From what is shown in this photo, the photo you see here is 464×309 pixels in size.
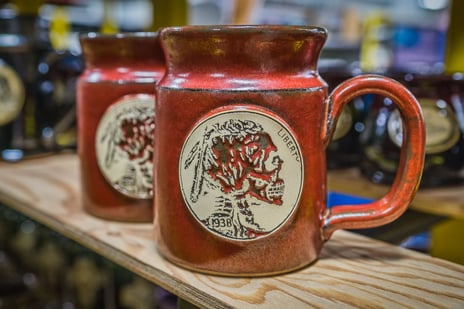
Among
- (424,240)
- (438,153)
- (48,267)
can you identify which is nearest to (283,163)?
(438,153)

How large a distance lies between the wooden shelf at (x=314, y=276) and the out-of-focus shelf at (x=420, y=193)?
0.18m

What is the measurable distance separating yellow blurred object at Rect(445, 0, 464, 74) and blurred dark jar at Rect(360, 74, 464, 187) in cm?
14

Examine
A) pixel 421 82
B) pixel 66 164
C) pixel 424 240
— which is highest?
pixel 421 82

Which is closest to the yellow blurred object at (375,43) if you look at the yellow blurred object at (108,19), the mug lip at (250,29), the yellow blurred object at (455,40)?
the yellow blurred object at (108,19)

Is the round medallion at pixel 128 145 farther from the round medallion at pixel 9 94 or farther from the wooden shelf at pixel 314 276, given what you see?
the round medallion at pixel 9 94

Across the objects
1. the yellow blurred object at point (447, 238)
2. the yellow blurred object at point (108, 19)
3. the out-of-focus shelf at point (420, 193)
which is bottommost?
the yellow blurred object at point (447, 238)

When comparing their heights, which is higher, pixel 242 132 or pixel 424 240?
pixel 242 132

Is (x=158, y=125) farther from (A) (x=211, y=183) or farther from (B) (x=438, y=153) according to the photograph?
(B) (x=438, y=153)

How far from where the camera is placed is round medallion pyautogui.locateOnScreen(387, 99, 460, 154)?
2.85 feet

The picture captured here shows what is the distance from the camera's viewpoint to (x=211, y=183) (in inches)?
20.9

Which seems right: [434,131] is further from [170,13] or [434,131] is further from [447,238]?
[170,13]

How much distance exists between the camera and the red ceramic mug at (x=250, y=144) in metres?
0.52

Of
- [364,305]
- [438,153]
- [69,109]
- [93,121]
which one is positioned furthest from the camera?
[69,109]

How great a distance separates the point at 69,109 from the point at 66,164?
6.3 inches
